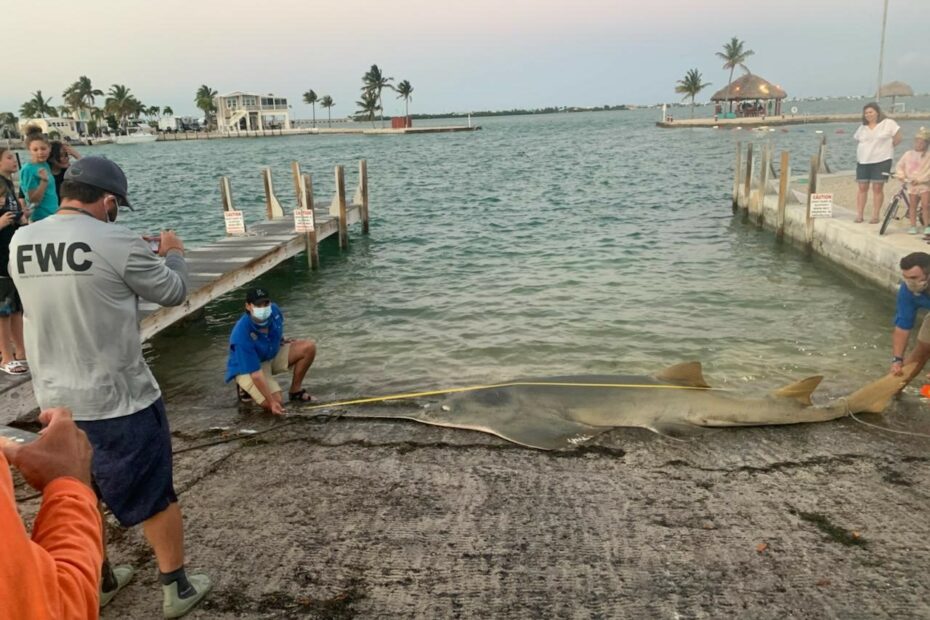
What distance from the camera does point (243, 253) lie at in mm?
12695

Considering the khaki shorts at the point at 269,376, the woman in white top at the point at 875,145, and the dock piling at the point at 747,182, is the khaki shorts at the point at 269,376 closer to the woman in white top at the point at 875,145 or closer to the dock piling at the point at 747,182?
the woman in white top at the point at 875,145

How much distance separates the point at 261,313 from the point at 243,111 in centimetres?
12437

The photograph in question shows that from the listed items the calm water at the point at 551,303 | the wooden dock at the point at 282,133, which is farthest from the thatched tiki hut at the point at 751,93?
the calm water at the point at 551,303

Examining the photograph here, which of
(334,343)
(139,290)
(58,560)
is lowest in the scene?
(334,343)

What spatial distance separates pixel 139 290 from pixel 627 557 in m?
3.20

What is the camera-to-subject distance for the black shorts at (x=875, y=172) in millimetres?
11953

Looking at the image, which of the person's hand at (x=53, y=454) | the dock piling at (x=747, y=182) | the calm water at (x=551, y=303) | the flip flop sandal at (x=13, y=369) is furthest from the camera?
the dock piling at (x=747, y=182)

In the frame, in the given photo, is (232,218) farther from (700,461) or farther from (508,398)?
(700,461)

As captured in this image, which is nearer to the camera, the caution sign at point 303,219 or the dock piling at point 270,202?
the caution sign at point 303,219

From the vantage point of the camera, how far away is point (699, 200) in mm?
24953

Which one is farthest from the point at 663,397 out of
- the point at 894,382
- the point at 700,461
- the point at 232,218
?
the point at 232,218

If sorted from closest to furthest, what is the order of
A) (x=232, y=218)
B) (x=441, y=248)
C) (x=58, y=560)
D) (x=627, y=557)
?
(x=58, y=560), (x=627, y=557), (x=232, y=218), (x=441, y=248)

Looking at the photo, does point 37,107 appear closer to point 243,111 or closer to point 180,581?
point 243,111

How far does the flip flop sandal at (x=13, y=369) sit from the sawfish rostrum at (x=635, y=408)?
12.4 ft
